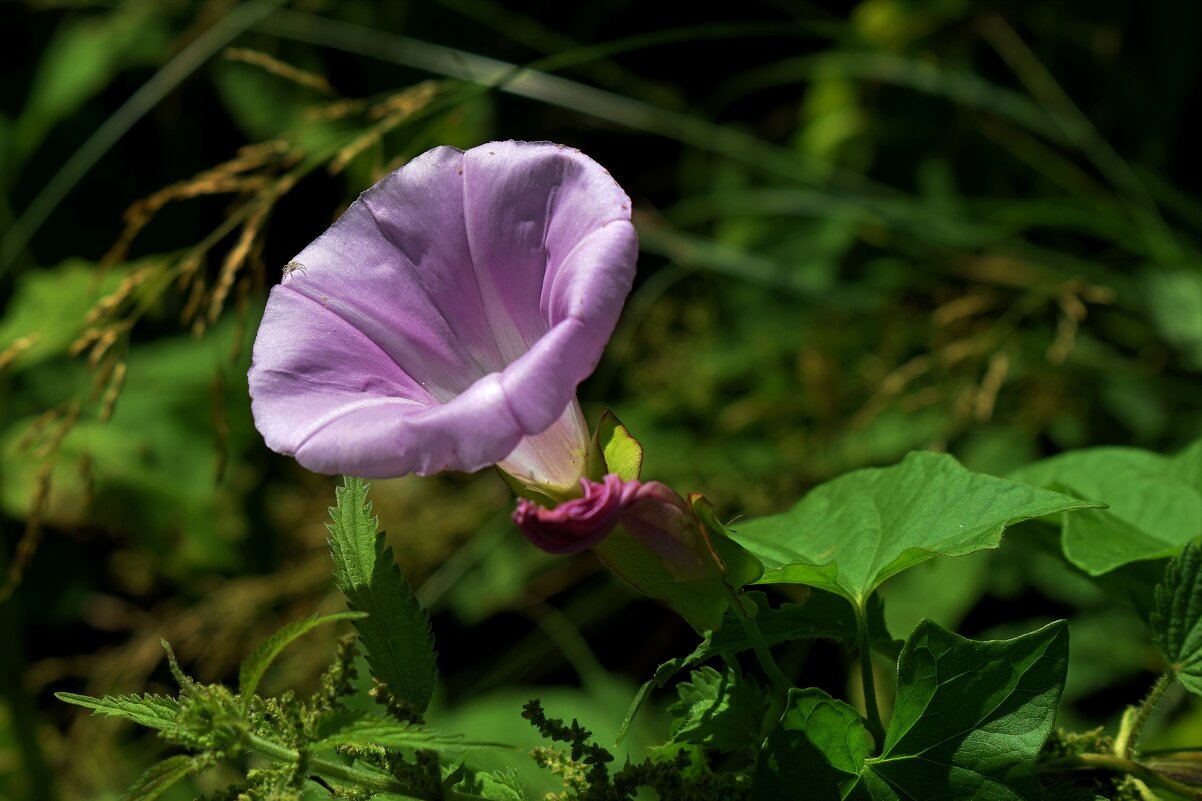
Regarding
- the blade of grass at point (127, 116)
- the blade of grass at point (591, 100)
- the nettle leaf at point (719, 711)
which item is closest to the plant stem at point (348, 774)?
the nettle leaf at point (719, 711)

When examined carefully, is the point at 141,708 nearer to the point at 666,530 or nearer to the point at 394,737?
the point at 394,737

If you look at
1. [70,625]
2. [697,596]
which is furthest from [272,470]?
[697,596]

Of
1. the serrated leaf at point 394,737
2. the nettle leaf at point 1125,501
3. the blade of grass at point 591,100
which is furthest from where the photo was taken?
the blade of grass at point 591,100

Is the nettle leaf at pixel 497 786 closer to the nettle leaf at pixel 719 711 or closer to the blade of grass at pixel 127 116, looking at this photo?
the nettle leaf at pixel 719 711

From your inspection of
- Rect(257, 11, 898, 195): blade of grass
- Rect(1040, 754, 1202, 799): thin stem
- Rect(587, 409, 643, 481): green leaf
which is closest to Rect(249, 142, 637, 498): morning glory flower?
Rect(587, 409, 643, 481): green leaf

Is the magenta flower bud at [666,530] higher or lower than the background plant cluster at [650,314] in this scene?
higher

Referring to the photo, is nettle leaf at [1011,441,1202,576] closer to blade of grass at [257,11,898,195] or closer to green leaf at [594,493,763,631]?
green leaf at [594,493,763,631]

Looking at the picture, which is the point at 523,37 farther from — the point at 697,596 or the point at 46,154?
the point at 697,596
